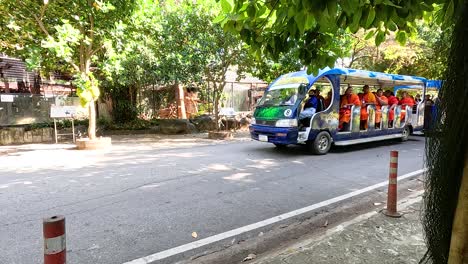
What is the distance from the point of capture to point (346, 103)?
10148 millimetres

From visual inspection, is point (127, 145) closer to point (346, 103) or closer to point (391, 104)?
point (346, 103)

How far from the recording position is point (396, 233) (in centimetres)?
389

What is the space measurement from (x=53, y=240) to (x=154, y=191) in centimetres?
396

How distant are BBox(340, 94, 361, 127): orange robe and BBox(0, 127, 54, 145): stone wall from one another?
38.1 ft

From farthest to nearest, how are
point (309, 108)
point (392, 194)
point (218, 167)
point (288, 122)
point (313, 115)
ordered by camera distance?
1. point (309, 108)
2. point (313, 115)
3. point (288, 122)
4. point (218, 167)
5. point (392, 194)

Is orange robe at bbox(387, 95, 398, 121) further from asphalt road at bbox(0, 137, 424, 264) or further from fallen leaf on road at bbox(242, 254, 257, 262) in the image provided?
fallen leaf on road at bbox(242, 254, 257, 262)

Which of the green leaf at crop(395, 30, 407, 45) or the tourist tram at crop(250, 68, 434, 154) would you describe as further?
the tourist tram at crop(250, 68, 434, 154)

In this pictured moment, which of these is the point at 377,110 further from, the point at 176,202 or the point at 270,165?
the point at 176,202

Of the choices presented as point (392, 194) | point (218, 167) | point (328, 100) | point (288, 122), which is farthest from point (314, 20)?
point (328, 100)

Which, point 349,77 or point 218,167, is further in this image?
point 349,77

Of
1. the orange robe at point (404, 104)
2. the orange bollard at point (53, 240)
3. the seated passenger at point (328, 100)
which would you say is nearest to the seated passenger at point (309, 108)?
the seated passenger at point (328, 100)

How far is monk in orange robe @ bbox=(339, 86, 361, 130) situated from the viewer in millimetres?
10062

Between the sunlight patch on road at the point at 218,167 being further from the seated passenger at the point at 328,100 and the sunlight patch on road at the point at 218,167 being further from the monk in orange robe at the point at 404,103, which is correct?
the monk in orange robe at the point at 404,103

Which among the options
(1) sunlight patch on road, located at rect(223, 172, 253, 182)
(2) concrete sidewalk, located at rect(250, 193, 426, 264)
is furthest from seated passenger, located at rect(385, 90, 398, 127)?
(2) concrete sidewalk, located at rect(250, 193, 426, 264)
